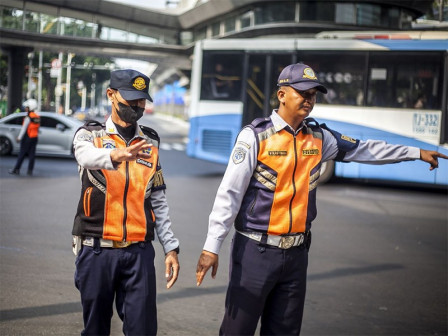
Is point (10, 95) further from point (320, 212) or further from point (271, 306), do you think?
point (271, 306)

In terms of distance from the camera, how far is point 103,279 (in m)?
3.50

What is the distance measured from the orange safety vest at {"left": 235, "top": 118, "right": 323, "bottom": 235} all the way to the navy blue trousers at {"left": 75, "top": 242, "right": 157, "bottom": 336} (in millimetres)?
571

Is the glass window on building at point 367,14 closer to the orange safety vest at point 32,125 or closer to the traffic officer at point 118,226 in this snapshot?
the orange safety vest at point 32,125

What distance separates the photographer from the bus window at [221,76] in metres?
17.7

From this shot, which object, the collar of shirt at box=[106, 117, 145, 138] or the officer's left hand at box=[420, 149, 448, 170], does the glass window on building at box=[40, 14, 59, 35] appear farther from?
the officer's left hand at box=[420, 149, 448, 170]

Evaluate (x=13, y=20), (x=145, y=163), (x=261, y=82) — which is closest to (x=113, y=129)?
(x=145, y=163)

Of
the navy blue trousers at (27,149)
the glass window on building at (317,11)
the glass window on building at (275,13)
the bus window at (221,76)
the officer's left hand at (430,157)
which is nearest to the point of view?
the officer's left hand at (430,157)

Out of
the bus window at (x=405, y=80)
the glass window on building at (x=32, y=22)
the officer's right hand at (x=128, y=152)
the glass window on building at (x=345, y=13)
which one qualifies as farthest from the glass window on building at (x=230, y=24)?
the officer's right hand at (x=128, y=152)

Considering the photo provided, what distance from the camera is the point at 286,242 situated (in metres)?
3.59

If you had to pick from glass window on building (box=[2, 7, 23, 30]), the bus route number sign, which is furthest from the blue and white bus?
glass window on building (box=[2, 7, 23, 30])

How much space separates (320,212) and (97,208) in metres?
9.12

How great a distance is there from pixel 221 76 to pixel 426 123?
5.30 metres

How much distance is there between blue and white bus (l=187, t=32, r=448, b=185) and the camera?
15.6 m

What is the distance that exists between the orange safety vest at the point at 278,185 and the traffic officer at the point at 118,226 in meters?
0.53
